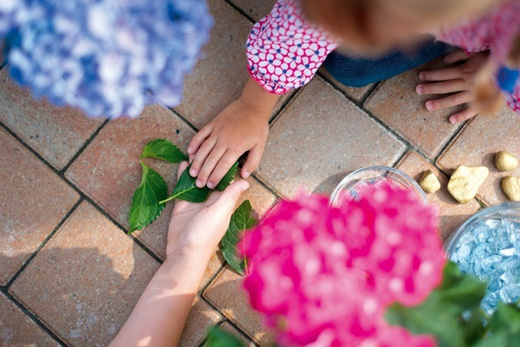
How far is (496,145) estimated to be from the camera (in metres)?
1.13

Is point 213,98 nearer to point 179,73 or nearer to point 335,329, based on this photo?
point 179,73

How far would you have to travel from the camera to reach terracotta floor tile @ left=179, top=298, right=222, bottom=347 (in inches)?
43.6

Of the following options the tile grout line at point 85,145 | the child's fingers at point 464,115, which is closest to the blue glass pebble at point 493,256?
the child's fingers at point 464,115

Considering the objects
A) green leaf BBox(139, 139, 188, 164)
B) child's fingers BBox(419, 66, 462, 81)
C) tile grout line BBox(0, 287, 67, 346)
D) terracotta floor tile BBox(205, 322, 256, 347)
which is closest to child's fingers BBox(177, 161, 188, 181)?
green leaf BBox(139, 139, 188, 164)

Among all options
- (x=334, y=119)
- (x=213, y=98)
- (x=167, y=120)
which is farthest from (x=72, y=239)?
(x=334, y=119)

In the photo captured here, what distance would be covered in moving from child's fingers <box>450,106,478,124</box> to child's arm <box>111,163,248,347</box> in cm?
46

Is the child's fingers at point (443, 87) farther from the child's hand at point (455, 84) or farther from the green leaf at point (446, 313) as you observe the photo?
the green leaf at point (446, 313)

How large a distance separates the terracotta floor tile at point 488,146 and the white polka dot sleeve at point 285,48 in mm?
405

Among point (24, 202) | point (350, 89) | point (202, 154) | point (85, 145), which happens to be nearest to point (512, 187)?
point (350, 89)

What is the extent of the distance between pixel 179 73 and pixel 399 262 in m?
0.30

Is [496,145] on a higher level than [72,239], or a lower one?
higher

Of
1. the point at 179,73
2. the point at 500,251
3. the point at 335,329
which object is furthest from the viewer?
the point at 500,251

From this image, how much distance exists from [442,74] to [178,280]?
69cm

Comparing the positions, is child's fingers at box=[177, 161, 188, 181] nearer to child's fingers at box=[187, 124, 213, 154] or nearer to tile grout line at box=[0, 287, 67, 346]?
child's fingers at box=[187, 124, 213, 154]
